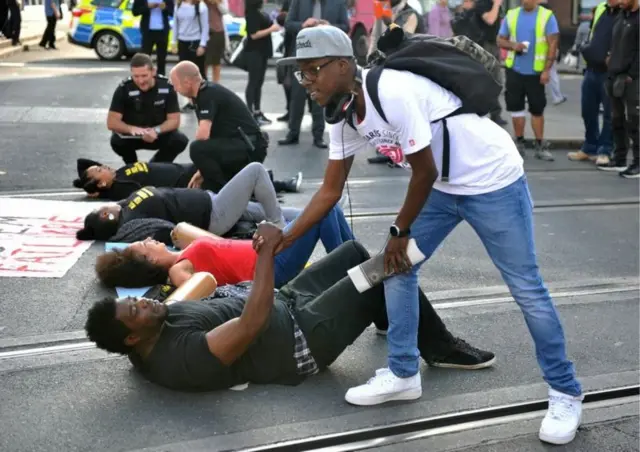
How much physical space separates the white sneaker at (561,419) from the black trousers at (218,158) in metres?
4.73

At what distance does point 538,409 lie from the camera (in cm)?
471

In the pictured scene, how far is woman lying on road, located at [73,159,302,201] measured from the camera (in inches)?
341

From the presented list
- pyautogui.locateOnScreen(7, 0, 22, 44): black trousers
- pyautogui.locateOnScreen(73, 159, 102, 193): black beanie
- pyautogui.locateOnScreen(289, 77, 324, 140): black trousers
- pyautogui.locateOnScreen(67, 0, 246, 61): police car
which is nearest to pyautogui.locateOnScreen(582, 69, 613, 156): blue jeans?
pyautogui.locateOnScreen(289, 77, 324, 140): black trousers

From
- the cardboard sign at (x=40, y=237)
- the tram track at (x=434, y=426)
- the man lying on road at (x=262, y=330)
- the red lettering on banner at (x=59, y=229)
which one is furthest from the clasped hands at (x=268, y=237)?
the red lettering on banner at (x=59, y=229)

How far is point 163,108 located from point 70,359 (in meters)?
4.84

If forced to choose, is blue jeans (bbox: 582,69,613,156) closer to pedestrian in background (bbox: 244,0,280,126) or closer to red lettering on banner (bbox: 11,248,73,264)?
pedestrian in background (bbox: 244,0,280,126)

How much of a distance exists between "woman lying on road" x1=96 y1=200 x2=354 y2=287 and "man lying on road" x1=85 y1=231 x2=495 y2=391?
557mm

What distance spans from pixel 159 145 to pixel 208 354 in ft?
18.0

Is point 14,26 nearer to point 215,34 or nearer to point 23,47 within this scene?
point 23,47

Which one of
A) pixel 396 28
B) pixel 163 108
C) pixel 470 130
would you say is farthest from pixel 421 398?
A: pixel 163 108

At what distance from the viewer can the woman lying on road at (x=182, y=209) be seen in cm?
737

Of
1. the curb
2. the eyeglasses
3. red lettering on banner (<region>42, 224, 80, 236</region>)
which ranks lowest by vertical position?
the curb

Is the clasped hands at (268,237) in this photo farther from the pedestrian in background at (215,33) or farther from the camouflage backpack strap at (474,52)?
the pedestrian in background at (215,33)

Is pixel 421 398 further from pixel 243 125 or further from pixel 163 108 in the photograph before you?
pixel 163 108
